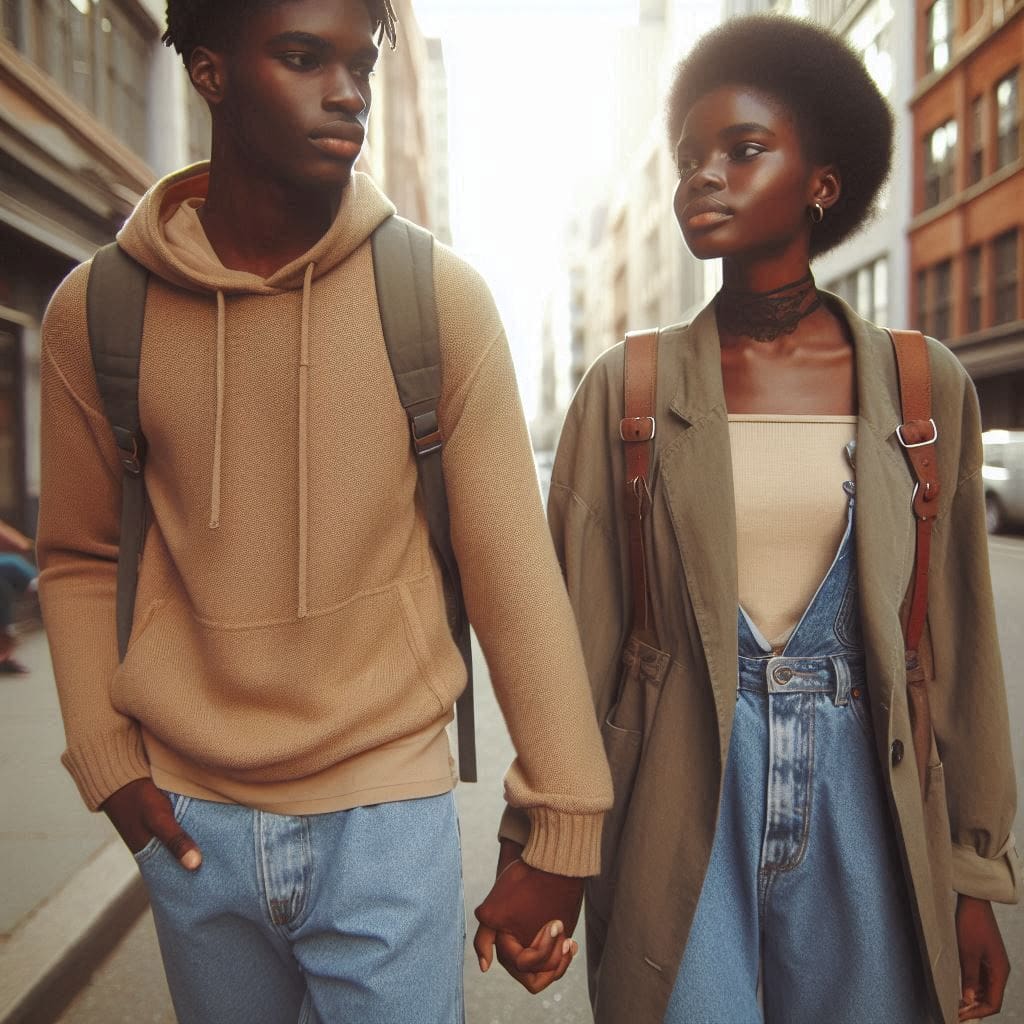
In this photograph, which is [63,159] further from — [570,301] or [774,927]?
[570,301]

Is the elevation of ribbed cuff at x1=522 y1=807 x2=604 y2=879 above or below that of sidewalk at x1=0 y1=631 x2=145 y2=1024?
above

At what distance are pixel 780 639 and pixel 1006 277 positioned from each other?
21.6 meters

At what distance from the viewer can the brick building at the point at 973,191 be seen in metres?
18.9

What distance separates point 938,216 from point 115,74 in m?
18.6

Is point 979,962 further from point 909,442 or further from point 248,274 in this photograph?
point 248,274

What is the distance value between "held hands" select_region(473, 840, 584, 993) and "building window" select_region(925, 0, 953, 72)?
898 inches

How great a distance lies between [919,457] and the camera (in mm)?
1797

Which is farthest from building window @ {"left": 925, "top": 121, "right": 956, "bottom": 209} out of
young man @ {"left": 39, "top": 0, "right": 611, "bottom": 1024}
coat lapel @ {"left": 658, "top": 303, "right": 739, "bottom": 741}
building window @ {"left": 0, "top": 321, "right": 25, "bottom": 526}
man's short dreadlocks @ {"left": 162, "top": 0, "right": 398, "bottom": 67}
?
young man @ {"left": 39, "top": 0, "right": 611, "bottom": 1024}

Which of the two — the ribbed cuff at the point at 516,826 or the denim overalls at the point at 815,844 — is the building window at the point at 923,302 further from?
the ribbed cuff at the point at 516,826

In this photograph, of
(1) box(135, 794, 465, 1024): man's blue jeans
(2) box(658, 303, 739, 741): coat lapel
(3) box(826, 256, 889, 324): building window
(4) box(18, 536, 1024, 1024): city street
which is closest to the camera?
(1) box(135, 794, 465, 1024): man's blue jeans

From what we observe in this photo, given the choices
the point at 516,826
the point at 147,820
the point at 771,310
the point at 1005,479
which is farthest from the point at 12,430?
the point at 1005,479

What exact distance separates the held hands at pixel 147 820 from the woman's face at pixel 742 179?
4.60 ft

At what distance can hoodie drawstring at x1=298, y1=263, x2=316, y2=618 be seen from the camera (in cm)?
137

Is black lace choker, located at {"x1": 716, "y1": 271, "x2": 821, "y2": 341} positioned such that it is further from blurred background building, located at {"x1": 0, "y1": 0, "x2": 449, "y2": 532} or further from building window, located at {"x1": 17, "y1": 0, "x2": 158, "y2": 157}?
building window, located at {"x1": 17, "y1": 0, "x2": 158, "y2": 157}
